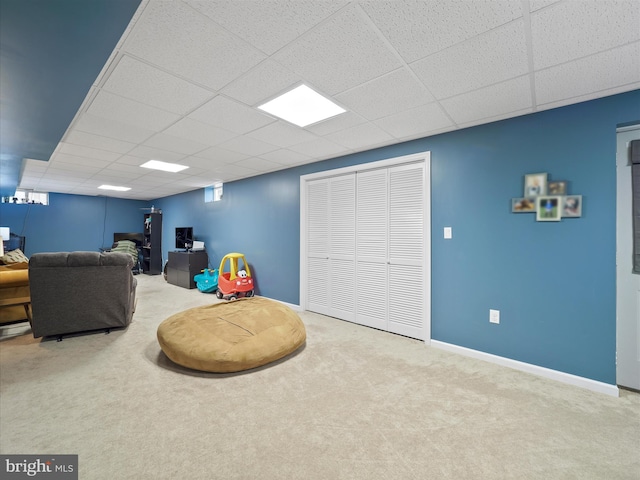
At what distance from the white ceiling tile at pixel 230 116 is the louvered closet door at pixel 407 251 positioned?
170 cm

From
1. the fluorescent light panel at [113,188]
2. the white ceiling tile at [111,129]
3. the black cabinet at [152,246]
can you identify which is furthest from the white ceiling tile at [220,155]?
the black cabinet at [152,246]

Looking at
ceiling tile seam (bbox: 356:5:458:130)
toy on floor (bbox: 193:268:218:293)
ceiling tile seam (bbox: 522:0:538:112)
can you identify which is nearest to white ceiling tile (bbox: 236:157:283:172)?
toy on floor (bbox: 193:268:218:293)

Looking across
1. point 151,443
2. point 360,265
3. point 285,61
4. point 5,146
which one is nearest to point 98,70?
point 285,61

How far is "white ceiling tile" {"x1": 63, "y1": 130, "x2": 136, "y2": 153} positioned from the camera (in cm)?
315

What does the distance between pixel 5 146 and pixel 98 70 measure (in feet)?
9.65

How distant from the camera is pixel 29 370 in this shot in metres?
2.39

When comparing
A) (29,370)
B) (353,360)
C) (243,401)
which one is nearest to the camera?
(243,401)

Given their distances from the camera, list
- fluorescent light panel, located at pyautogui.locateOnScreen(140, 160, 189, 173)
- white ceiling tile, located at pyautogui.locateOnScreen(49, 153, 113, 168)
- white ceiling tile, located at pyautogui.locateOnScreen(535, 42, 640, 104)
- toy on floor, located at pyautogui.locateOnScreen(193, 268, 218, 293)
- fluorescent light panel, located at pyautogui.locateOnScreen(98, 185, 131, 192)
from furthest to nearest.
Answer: fluorescent light panel, located at pyautogui.locateOnScreen(98, 185, 131, 192) < toy on floor, located at pyautogui.locateOnScreen(193, 268, 218, 293) < fluorescent light panel, located at pyautogui.locateOnScreen(140, 160, 189, 173) < white ceiling tile, located at pyautogui.locateOnScreen(49, 153, 113, 168) < white ceiling tile, located at pyautogui.locateOnScreen(535, 42, 640, 104)

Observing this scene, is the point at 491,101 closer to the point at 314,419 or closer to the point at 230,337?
the point at 314,419

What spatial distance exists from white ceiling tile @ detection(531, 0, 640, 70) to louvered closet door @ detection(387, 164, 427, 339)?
1.60 metres

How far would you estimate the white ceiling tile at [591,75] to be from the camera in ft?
5.63

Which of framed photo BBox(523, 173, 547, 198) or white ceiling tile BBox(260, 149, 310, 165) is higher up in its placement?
white ceiling tile BBox(260, 149, 310, 165)

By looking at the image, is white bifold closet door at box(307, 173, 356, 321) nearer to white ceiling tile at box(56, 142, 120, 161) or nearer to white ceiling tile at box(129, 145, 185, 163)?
white ceiling tile at box(129, 145, 185, 163)

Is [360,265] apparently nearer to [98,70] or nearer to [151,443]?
[151,443]
